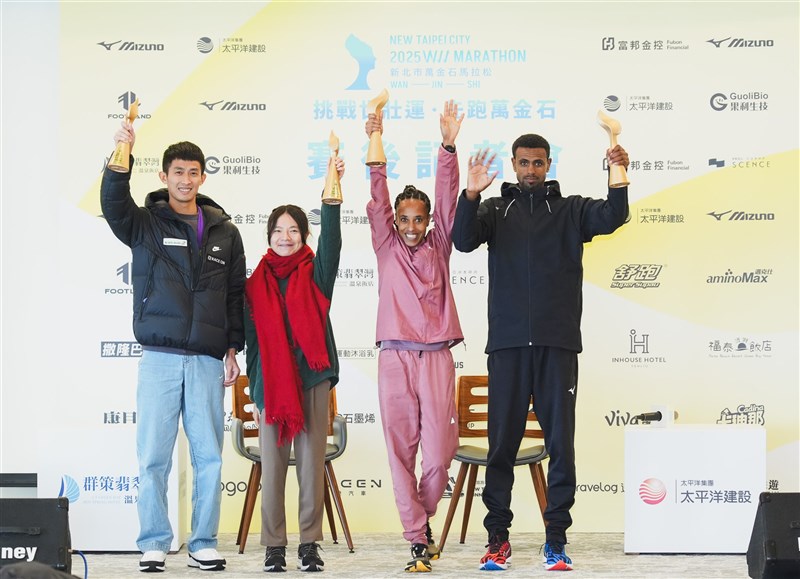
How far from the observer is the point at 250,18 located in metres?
5.55

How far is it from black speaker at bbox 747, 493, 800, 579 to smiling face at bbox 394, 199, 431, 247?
1.68 meters

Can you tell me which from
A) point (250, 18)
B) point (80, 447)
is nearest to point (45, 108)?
point (250, 18)

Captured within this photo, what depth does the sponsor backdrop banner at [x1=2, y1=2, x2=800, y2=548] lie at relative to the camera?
550cm

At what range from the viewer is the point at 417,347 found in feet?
13.7

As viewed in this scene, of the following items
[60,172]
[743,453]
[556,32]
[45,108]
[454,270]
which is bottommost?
[743,453]

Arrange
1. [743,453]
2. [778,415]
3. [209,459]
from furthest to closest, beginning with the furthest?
[778,415], [743,453], [209,459]

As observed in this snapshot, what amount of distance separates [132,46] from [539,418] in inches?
121

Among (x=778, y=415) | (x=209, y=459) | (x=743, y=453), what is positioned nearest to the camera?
(x=209, y=459)

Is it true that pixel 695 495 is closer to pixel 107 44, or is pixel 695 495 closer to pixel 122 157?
pixel 122 157

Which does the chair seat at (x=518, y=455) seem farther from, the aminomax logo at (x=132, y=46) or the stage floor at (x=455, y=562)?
the aminomax logo at (x=132, y=46)

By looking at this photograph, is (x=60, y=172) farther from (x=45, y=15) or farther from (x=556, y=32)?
(x=556, y=32)

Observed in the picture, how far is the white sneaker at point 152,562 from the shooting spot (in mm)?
4109

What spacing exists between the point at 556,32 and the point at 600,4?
0.28 metres

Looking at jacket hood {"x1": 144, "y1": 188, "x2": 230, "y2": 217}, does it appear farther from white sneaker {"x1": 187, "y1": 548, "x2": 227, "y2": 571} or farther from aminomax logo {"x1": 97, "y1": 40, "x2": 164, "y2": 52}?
aminomax logo {"x1": 97, "y1": 40, "x2": 164, "y2": 52}
